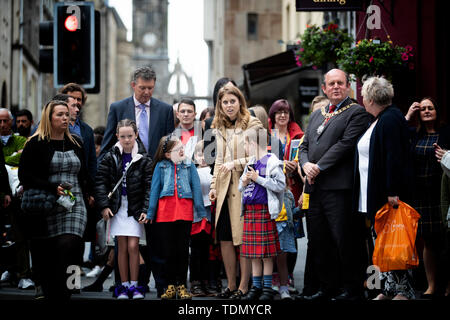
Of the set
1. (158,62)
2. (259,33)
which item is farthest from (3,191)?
(158,62)

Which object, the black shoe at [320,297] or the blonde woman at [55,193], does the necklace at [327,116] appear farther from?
the blonde woman at [55,193]

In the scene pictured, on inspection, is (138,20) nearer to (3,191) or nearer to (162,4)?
(162,4)

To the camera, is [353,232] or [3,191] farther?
[3,191]

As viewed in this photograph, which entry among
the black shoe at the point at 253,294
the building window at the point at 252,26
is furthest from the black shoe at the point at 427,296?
the building window at the point at 252,26

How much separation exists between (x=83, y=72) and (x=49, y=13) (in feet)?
89.2

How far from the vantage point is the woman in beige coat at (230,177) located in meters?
8.05

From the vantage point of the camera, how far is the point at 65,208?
7461 mm

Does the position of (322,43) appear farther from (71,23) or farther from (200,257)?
(200,257)

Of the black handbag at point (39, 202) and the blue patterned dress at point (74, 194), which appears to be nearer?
the black handbag at point (39, 202)

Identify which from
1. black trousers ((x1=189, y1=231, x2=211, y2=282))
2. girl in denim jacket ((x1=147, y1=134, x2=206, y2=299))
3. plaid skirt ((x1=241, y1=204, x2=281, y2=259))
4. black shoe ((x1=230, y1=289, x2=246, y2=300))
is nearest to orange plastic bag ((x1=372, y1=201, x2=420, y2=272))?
plaid skirt ((x1=241, y1=204, x2=281, y2=259))

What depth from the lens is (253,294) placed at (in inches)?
300

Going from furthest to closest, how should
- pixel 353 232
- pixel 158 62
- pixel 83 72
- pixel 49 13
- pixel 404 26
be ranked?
pixel 158 62
pixel 49 13
pixel 404 26
pixel 83 72
pixel 353 232

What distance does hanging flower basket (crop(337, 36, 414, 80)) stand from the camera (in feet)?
33.9

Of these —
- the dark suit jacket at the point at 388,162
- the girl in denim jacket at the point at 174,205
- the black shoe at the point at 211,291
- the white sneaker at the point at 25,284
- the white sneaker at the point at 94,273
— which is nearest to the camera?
the dark suit jacket at the point at 388,162
